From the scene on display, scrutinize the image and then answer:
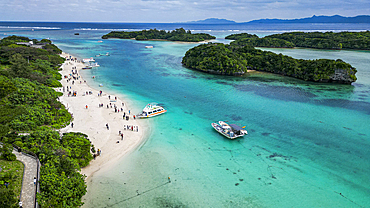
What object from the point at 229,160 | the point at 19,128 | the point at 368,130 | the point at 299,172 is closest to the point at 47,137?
the point at 19,128

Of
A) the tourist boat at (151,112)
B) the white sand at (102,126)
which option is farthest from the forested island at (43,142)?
the tourist boat at (151,112)

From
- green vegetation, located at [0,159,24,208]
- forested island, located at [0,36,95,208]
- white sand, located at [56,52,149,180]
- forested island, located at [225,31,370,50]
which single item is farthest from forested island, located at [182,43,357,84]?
green vegetation, located at [0,159,24,208]

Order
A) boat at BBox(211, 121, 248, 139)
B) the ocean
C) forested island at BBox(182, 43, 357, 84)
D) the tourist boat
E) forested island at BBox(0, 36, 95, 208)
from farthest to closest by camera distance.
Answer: forested island at BBox(182, 43, 357, 84), the tourist boat, boat at BBox(211, 121, 248, 139), the ocean, forested island at BBox(0, 36, 95, 208)

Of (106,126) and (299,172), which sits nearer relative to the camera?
(299,172)

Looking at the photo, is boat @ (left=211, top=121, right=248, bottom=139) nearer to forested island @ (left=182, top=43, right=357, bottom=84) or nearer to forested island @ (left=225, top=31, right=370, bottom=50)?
forested island @ (left=182, top=43, right=357, bottom=84)

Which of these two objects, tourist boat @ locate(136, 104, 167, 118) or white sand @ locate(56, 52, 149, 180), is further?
tourist boat @ locate(136, 104, 167, 118)

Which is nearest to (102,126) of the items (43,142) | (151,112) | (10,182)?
(151,112)

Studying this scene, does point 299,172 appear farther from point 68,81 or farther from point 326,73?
point 68,81
